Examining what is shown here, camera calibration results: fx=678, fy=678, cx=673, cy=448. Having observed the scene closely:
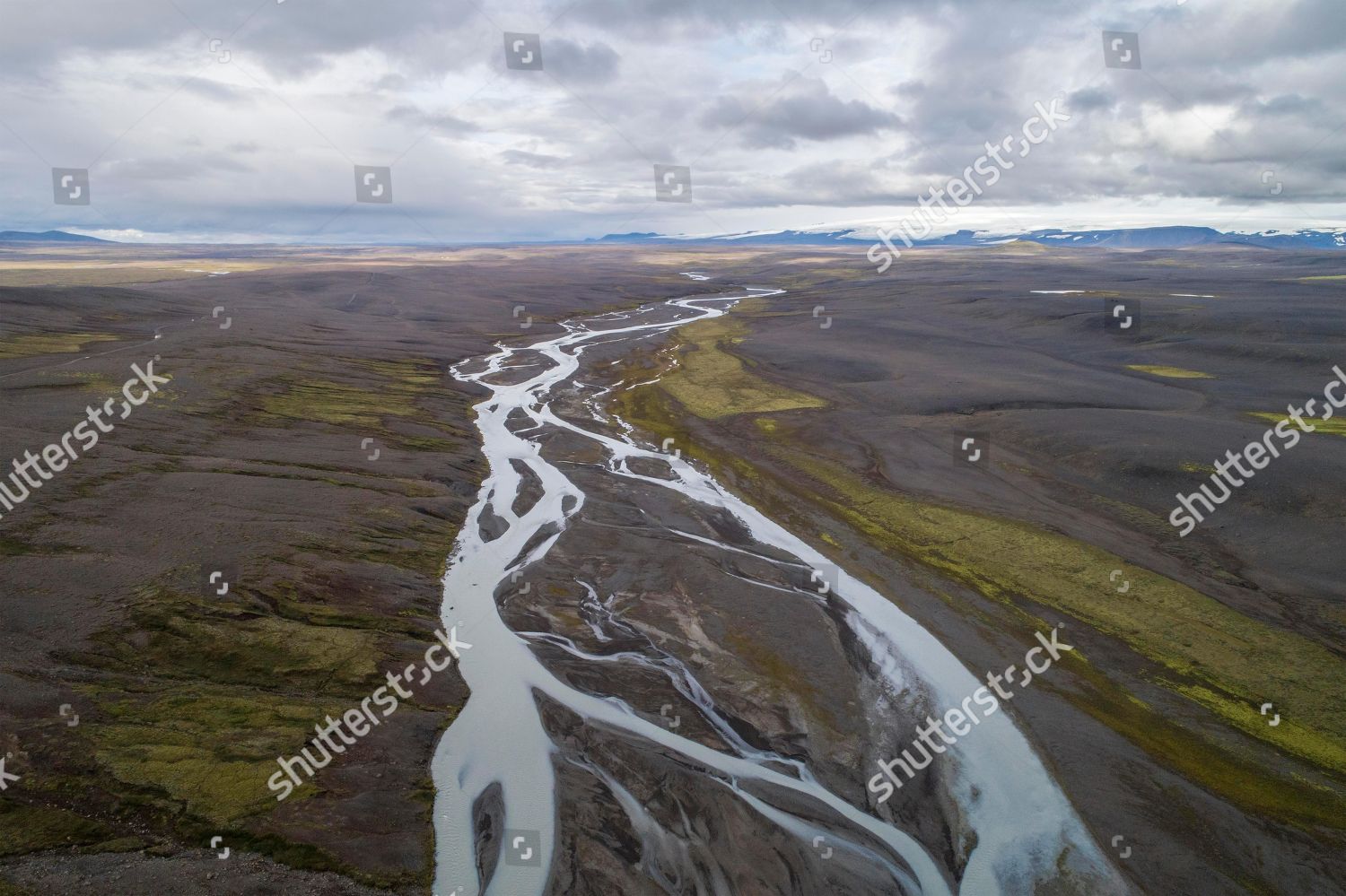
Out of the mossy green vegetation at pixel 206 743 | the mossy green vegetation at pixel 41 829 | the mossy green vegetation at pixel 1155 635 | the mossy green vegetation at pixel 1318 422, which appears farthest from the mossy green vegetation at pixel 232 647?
the mossy green vegetation at pixel 1318 422

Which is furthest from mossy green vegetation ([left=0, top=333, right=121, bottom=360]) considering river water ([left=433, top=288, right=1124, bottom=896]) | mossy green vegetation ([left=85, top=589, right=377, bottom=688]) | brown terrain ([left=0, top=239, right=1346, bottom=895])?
river water ([left=433, top=288, right=1124, bottom=896])

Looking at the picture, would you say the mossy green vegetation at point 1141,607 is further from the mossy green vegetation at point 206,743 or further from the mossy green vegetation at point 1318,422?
the mossy green vegetation at point 206,743

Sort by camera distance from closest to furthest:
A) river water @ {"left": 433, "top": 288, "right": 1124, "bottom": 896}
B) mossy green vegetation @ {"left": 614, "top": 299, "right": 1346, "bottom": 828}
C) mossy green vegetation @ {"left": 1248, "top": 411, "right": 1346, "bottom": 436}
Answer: river water @ {"left": 433, "top": 288, "right": 1124, "bottom": 896}
mossy green vegetation @ {"left": 614, "top": 299, "right": 1346, "bottom": 828}
mossy green vegetation @ {"left": 1248, "top": 411, "right": 1346, "bottom": 436}

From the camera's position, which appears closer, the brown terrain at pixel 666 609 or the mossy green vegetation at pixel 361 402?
the brown terrain at pixel 666 609

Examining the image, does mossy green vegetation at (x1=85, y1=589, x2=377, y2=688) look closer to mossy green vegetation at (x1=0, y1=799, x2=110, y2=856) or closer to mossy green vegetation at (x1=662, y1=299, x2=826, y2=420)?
mossy green vegetation at (x1=0, y1=799, x2=110, y2=856)

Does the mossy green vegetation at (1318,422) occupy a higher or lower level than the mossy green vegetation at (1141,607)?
higher

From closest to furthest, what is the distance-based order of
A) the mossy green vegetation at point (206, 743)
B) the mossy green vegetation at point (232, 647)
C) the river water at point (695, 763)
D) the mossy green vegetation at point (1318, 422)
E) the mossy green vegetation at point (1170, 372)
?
the river water at point (695, 763) → the mossy green vegetation at point (206, 743) → the mossy green vegetation at point (232, 647) → the mossy green vegetation at point (1318, 422) → the mossy green vegetation at point (1170, 372)

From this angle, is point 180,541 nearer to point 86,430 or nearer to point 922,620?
point 86,430
